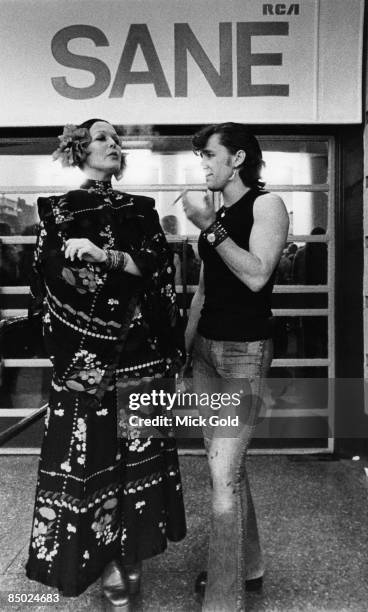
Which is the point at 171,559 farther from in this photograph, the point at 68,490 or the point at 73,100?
the point at 73,100

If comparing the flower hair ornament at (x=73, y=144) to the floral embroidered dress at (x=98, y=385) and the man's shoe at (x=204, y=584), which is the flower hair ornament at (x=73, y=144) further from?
the man's shoe at (x=204, y=584)

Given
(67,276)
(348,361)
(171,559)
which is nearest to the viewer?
(67,276)

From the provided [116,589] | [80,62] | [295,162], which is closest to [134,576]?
[116,589]

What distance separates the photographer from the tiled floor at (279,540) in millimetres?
2365

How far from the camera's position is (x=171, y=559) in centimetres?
271

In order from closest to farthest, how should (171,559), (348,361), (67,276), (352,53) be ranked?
(67,276), (171,559), (352,53), (348,361)

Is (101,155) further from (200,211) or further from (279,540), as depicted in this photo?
(279,540)

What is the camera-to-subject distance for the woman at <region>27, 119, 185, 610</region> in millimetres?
2119

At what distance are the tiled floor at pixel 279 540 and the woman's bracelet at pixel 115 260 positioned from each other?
56.8 inches

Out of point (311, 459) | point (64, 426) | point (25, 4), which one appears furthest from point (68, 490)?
point (25, 4)

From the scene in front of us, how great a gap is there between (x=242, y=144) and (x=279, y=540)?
2035 mm

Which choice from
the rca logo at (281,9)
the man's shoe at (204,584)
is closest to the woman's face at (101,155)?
the man's shoe at (204,584)

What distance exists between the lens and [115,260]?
2072 millimetres

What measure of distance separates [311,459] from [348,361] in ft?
2.61
